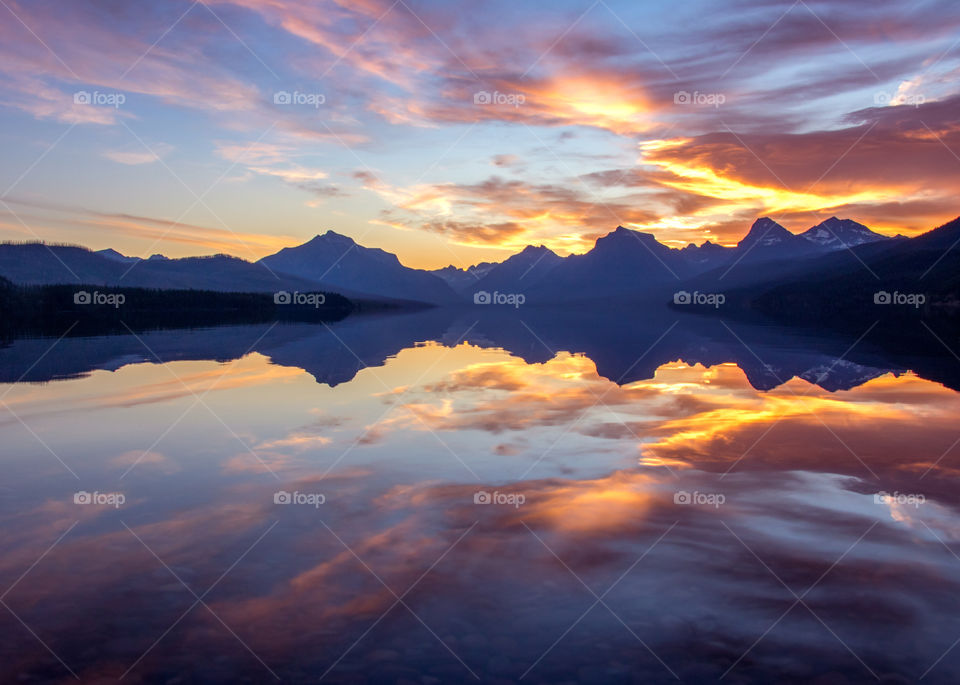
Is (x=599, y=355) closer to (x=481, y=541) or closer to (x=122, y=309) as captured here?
(x=481, y=541)

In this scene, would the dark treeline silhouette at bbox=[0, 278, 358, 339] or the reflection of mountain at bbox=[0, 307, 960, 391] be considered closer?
the reflection of mountain at bbox=[0, 307, 960, 391]

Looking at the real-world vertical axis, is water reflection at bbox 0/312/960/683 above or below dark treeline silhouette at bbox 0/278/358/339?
below

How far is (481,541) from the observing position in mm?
11383

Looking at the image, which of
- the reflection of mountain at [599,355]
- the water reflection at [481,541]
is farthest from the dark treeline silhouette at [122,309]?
the water reflection at [481,541]

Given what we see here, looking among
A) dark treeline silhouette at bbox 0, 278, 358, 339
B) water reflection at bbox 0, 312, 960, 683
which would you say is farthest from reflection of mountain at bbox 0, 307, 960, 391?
dark treeline silhouette at bbox 0, 278, 358, 339

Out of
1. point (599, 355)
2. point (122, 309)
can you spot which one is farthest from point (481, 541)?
point (122, 309)

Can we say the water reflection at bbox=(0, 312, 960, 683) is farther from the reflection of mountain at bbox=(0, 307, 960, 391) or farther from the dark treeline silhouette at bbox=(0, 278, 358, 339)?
the dark treeline silhouette at bbox=(0, 278, 358, 339)

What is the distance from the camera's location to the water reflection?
25.8ft

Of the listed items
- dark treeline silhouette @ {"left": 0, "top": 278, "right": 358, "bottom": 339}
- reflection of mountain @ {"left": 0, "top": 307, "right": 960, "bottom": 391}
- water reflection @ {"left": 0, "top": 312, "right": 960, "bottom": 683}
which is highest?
dark treeline silhouette @ {"left": 0, "top": 278, "right": 358, "bottom": 339}

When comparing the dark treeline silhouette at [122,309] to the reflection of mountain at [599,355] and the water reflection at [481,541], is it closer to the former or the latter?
the reflection of mountain at [599,355]

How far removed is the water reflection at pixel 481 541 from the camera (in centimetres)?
785

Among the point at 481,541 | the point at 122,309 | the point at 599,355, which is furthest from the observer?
the point at 122,309

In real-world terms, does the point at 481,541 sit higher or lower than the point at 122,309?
lower

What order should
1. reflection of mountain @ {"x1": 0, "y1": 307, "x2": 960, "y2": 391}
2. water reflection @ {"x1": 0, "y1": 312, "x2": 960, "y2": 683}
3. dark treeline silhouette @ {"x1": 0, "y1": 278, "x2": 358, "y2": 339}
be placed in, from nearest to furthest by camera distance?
1. water reflection @ {"x1": 0, "y1": 312, "x2": 960, "y2": 683}
2. reflection of mountain @ {"x1": 0, "y1": 307, "x2": 960, "y2": 391}
3. dark treeline silhouette @ {"x1": 0, "y1": 278, "x2": 358, "y2": 339}
